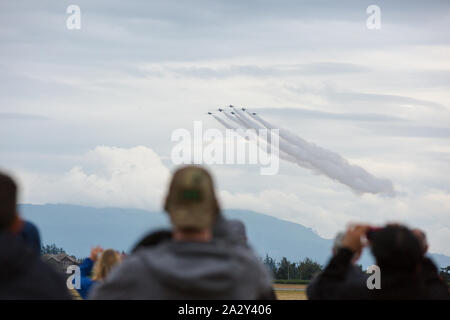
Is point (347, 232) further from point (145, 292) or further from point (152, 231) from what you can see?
point (145, 292)

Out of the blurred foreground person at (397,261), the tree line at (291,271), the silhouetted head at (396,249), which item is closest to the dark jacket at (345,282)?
the blurred foreground person at (397,261)

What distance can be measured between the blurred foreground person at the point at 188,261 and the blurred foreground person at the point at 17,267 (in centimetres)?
55

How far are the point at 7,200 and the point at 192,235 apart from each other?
1584mm

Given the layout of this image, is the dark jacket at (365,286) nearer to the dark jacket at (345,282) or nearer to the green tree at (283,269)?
the dark jacket at (345,282)

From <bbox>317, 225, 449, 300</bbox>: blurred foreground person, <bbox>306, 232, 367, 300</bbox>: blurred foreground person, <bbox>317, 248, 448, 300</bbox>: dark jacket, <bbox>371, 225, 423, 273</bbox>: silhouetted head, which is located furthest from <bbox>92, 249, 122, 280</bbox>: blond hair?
<bbox>371, 225, 423, 273</bbox>: silhouetted head

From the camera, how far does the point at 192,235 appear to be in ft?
23.8

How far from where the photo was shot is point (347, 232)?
9781mm

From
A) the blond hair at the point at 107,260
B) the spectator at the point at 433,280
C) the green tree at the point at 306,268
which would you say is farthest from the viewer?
the green tree at the point at 306,268

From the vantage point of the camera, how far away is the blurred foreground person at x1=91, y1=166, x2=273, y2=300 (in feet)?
23.2

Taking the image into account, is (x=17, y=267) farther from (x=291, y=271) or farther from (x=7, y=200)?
(x=291, y=271)

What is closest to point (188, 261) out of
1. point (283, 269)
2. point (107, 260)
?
point (107, 260)

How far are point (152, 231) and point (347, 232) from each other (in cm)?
267

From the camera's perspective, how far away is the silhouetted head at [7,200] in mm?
7035
